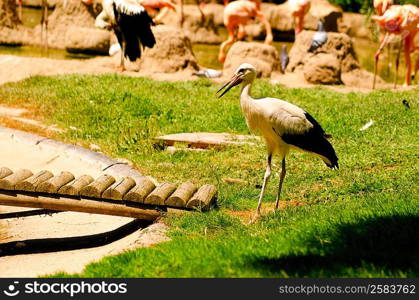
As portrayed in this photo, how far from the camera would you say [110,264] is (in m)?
4.55

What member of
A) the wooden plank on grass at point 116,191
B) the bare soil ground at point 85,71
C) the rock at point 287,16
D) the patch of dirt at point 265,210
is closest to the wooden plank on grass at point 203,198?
the patch of dirt at point 265,210

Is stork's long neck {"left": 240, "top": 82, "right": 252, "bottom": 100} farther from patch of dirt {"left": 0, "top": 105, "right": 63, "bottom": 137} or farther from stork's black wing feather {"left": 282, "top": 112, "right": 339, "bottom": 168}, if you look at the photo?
patch of dirt {"left": 0, "top": 105, "right": 63, "bottom": 137}

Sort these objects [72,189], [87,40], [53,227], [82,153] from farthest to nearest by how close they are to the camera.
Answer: [87,40] → [82,153] → [53,227] → [72,189]

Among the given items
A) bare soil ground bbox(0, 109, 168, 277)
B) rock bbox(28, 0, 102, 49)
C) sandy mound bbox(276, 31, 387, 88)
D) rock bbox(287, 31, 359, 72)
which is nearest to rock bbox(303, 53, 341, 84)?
sandy mound bbox(276, 31, 387, 88)

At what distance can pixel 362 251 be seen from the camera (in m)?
4.32

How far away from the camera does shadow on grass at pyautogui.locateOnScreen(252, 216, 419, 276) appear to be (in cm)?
412

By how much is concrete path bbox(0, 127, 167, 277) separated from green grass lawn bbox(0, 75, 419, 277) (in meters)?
0.28

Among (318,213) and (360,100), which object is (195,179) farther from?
(360,100)

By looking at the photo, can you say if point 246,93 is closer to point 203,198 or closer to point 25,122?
point 203,198

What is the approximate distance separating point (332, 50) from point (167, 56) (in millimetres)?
3012

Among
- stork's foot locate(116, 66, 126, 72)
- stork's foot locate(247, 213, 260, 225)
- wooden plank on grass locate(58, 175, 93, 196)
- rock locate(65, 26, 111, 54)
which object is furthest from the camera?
rock locate(65, 26, 111, 54)

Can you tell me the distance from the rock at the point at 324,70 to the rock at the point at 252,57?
797 millimetres

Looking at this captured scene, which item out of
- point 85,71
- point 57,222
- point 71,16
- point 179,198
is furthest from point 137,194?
point 71,16

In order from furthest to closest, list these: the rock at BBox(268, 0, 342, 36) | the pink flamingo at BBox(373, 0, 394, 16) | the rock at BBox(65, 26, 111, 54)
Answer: the rock at BBox(268, 0, 342, 36) < the rock at BBox(65, 26, 111, 54) < the pink flamingo at BBox(373, 0, 394, 16)
